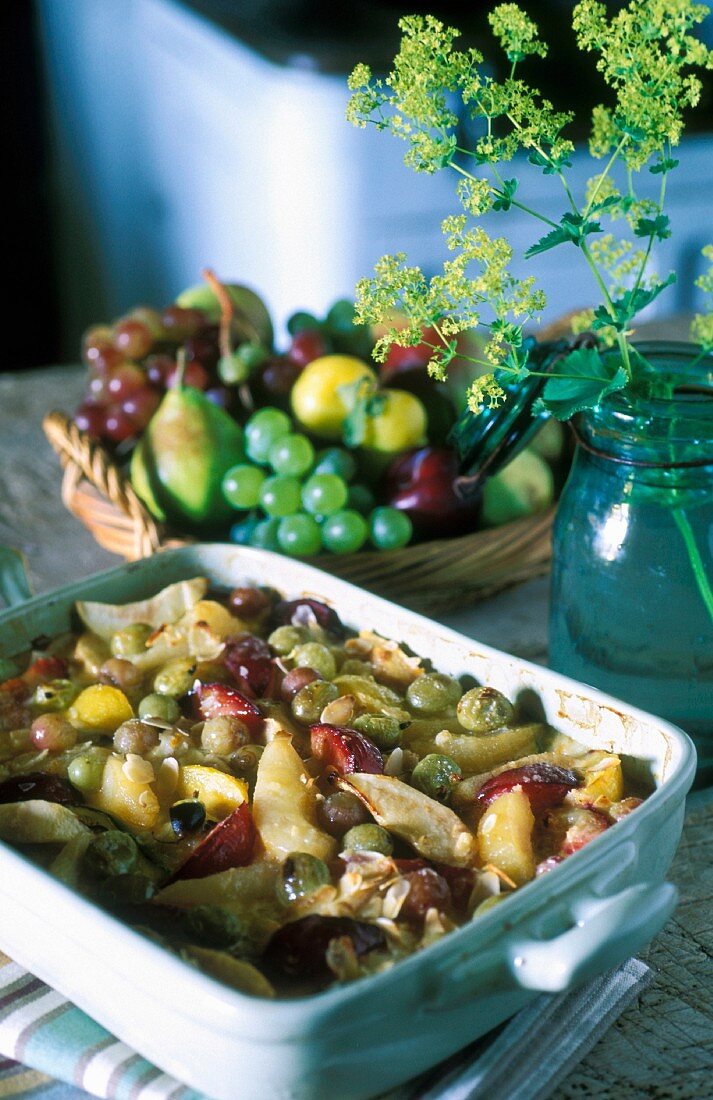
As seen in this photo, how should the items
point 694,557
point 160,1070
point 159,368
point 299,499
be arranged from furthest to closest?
point 159,368
point 299,499
point 694,557
point 160,1070

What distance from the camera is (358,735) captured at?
977 millimetres

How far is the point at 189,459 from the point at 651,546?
65 cm

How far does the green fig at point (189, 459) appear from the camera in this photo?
1499mm

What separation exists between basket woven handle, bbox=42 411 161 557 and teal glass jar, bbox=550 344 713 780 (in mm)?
528

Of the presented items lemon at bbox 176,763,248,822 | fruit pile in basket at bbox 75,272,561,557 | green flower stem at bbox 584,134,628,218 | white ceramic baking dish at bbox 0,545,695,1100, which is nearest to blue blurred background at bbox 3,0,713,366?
fruit pile in basket at bbox 75,272,561,557

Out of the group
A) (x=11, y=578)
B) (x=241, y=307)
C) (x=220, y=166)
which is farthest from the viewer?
(x=220, y=166)

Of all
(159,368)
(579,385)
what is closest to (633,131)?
(579,385)

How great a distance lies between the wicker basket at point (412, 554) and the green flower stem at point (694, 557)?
40 centimetres

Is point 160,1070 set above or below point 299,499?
below

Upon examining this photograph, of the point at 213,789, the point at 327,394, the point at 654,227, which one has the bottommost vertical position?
the point at 213,789

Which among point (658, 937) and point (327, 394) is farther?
point (327, 394)

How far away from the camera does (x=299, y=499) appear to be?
145 centimetres

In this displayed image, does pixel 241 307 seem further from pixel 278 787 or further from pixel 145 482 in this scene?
pixel 278 787

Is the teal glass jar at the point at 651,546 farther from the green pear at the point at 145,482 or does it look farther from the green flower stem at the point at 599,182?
the green pear at the point at 145,482
